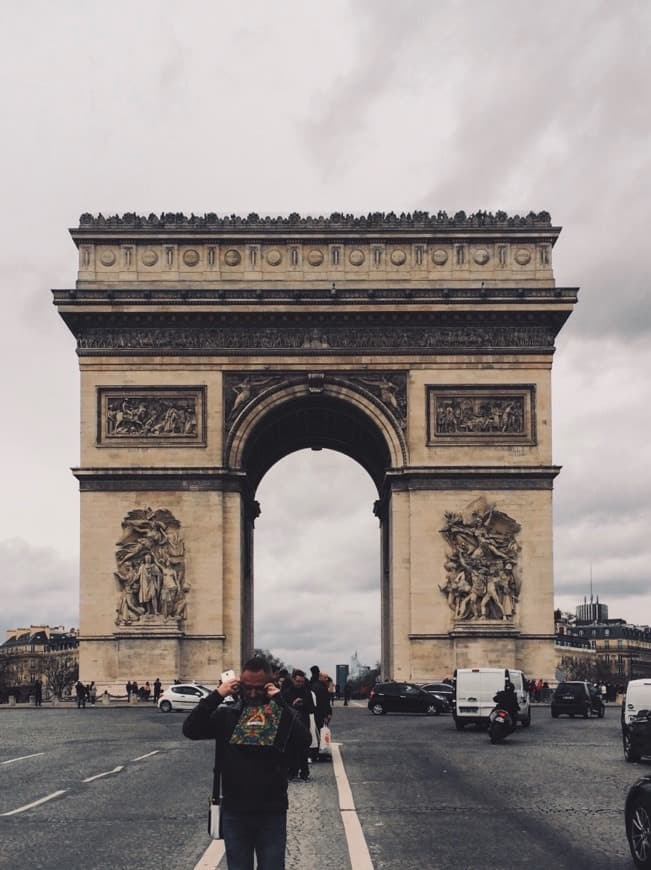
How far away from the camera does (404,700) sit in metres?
48.0

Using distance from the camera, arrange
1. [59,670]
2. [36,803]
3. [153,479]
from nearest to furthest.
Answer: [36,803], [153,479], [59,670]

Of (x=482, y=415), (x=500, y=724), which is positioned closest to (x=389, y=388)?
(x=482, y=415)

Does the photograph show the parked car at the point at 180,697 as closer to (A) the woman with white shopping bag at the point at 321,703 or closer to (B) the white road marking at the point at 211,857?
(A) the woman with white shopping bag at the point at 321,703

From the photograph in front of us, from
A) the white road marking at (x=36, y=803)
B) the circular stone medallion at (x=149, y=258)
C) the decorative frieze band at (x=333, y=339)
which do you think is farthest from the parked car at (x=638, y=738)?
the circular stone medallion at (x=149, y=258)

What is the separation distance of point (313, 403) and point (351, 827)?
4179 cm

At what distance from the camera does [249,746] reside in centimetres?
791

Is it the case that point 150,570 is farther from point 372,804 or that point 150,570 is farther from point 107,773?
point 372,804

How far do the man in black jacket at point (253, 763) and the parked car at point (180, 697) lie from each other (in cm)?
3919

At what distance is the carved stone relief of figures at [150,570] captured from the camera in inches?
2060

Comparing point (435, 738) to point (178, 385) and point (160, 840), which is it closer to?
point (160, 840)

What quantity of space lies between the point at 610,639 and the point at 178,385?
13192cm

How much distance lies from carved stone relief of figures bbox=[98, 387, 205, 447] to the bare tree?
3228 inches

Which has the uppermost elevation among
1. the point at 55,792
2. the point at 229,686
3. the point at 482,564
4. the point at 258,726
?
the point at 482,564

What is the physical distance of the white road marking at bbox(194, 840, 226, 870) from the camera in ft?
37.5
